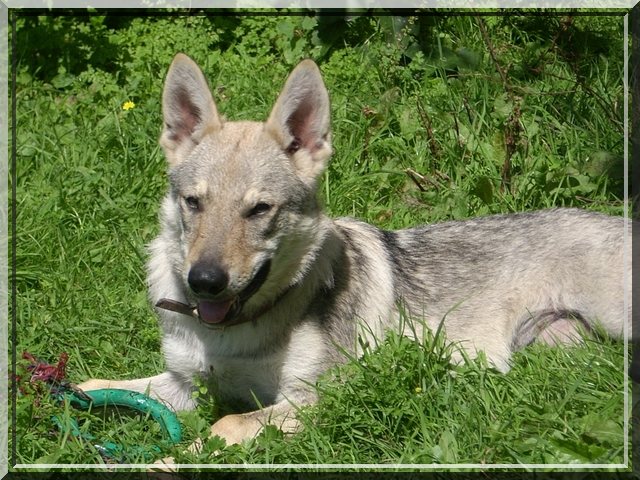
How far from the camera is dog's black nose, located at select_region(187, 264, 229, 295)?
12.0 feet

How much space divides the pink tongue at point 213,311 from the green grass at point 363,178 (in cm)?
53

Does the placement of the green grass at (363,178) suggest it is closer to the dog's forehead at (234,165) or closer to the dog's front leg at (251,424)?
the dog's front leg at (251,424)

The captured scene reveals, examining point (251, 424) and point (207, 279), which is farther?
point (251, 424)

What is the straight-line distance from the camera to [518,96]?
258 inches

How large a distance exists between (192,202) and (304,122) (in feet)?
2.54

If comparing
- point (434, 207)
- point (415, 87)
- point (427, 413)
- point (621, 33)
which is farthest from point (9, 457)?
point (621, 33)

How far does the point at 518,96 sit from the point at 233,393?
12.0 ft

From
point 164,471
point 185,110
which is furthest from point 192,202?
point 164,471

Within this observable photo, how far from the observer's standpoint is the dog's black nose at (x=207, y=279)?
3646 millimetres

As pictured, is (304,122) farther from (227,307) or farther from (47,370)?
(47,370)

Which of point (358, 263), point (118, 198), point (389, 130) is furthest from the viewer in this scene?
point (389, 130)

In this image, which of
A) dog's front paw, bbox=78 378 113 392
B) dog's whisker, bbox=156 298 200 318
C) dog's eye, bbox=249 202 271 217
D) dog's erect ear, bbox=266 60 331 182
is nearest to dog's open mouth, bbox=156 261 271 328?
dog's whisker, bbox=156 298 200 318

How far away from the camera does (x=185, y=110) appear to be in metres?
4.32

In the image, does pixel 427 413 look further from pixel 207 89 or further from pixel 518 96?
pixel 518 96
